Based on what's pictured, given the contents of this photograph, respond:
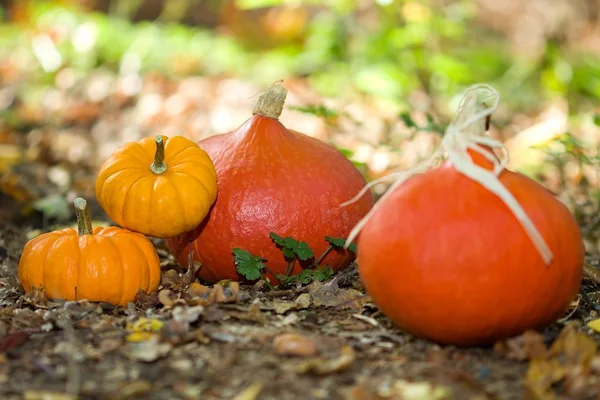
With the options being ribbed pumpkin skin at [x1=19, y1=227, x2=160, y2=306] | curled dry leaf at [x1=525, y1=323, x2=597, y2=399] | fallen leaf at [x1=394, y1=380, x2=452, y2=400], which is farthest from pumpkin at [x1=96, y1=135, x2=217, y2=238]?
curled dry leaf at [x1=525, y1=323, x2=597, y2=399]

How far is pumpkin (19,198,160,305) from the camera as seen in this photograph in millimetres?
2635

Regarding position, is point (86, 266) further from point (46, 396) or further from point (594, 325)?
point (594, 325)

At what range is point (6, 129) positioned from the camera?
616 centimetres

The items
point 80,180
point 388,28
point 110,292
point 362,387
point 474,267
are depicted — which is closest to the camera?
point 362,387

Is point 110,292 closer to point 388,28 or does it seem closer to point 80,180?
point 80,180

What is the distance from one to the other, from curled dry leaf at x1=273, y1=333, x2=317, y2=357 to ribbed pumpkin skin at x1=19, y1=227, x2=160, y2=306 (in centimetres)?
75

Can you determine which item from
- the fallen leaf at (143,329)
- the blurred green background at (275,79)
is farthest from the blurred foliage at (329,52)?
the fallen leaf at (143,329)

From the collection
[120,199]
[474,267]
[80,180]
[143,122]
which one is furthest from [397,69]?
[474,267]

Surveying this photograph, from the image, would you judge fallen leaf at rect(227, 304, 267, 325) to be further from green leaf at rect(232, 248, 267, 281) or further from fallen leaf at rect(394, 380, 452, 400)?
fallen leaf at rect(394, 380, 452, 400)

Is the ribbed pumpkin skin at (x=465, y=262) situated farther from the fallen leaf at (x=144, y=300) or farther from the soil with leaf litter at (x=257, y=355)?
the fallen leaf at (x=144, y=300)

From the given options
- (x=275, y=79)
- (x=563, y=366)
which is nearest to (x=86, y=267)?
(x=563, y=366)

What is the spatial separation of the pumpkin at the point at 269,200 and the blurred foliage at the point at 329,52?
8.41 feet

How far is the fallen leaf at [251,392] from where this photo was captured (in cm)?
188

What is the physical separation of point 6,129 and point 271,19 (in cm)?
396
